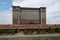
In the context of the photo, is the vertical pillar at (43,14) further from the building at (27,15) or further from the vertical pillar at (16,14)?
the vertical pillar at (16,14)

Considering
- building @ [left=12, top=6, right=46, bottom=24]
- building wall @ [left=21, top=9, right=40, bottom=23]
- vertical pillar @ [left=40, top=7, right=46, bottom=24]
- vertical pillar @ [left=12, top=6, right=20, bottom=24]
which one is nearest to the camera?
vertical pillar @ [left=12, top=6, right=20, bottom=24]

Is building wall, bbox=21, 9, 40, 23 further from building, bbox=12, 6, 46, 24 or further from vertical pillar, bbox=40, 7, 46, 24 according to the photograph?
vertical pillar, bbox=40, 7, 46, 24

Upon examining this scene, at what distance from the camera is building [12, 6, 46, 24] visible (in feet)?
95.7

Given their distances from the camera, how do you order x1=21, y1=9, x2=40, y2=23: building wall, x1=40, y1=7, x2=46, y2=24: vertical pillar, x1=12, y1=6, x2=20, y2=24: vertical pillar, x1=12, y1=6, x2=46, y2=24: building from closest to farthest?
x1=12, y1=6, x2=20, y2=24: vertical pillar
x1=12, y1=6, x2=46, y2=24: building
x1=21, y1=9, x2=40, y2=23: building wall
x1=40, y1=7, x2=46, y2=24: vertical pillar

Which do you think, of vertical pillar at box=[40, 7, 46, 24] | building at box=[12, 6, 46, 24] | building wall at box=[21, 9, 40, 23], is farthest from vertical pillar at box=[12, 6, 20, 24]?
vertical pillar at box=[40, 7, 46, 24]

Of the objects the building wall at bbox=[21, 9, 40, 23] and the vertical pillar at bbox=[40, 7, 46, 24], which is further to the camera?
the vertical pillar at bbox=[40, 7, 46, 24]

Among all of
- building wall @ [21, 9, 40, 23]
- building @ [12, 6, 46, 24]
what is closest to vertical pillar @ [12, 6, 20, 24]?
building @ [12, 6, 46, 24]

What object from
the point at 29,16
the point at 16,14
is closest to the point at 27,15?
the point at 29,16

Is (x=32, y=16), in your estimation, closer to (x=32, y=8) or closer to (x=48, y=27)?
(x=32, y=8)

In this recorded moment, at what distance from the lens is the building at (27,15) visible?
1148 inches

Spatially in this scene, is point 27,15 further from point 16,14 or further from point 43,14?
point 43,14

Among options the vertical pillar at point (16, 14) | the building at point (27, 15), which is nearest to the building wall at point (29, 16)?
the building at point (27, 15)

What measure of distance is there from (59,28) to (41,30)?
2716 mm

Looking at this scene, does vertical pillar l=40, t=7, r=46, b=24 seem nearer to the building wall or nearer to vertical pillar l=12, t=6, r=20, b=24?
the building wall
